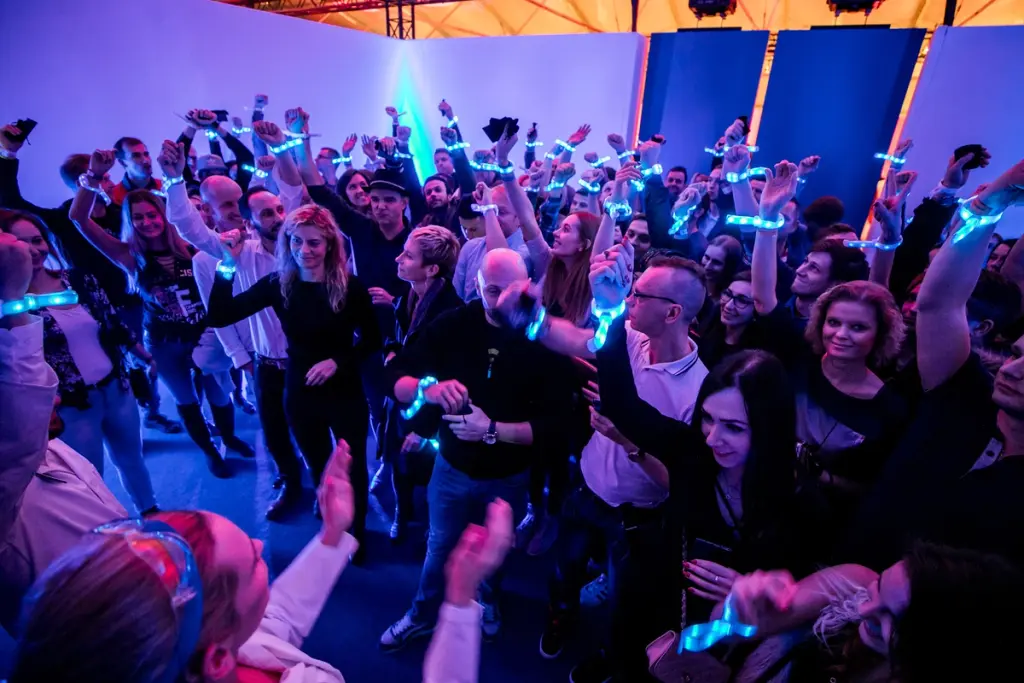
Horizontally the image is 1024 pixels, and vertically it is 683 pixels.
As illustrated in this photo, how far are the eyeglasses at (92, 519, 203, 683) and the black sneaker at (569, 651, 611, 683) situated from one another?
1812mm

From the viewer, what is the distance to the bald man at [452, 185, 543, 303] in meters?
3.07

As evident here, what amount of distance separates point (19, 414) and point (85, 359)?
1.39m

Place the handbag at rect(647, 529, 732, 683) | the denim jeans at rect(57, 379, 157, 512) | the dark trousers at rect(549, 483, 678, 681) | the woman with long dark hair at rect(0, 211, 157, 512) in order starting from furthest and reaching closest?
the denim jeans at rect(57, 379, 157, 512), the woman with long dark hair at rect(0, 211, 157, 512), the dark trousers at rect(549, 483, 678, 681), the handbag at rect(647, 529, 732, 683)

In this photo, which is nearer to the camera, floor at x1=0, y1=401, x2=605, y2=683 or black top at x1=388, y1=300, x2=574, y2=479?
black top at x1=388, y1=300, x2=574, y2=479

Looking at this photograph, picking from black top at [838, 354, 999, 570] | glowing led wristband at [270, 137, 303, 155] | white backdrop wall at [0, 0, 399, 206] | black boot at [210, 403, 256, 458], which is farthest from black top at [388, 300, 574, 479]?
white backdrop wall at [0, 0, 399, 206]

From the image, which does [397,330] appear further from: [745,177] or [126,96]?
[126,96]

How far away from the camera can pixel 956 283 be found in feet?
4.70

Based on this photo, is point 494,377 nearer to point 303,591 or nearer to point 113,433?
point 303,591

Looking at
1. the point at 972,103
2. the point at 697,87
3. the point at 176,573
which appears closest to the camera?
the point at 176,573

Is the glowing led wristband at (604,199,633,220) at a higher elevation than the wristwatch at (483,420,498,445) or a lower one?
higher

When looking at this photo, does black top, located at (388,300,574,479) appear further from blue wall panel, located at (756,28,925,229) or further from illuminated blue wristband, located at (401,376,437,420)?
blue wall panel, located at (756,28,925,229)

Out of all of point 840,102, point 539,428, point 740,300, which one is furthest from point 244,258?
point 840,102

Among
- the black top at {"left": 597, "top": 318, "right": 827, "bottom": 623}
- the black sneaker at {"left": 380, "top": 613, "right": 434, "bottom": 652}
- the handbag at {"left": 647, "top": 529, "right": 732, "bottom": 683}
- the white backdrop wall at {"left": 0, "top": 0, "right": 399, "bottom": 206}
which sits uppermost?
the white backdrop wall at {"left": 0, "top": 0, "right": 399, "bottom": 206}

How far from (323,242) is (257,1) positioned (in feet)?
36.0
